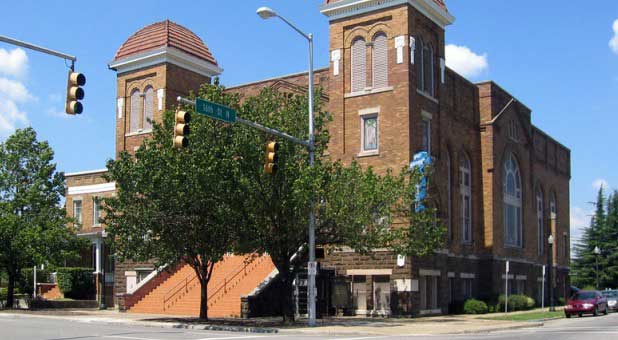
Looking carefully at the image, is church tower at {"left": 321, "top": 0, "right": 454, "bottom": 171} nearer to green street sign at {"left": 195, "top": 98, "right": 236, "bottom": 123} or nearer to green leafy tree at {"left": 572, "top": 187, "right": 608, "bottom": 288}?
green street sign at {"left": 195, "top": 98, "right": 236, "bottom": 123}

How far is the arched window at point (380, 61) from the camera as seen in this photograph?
123 ft

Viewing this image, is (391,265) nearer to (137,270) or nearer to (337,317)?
(337,317)

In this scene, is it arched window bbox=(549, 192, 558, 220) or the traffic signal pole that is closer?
the traffic signal pole

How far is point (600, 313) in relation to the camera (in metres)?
42.2

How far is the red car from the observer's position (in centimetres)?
3972

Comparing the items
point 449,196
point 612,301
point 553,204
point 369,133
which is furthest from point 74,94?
point 553,204

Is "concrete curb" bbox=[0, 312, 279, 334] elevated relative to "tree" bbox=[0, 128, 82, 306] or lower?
lower

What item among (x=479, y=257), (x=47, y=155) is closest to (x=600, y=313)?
(x=479, y=257)

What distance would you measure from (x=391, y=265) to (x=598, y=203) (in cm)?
6129

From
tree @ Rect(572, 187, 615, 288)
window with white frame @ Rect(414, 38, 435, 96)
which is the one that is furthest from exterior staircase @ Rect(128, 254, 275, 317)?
tree @ Rect(572, 187, 615, 288)

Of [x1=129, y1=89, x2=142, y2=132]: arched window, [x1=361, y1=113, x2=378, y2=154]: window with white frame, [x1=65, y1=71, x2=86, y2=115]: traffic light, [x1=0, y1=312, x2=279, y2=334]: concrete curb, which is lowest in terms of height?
[x1=0, y1=312, x2=279, y2=334]: concrete curb

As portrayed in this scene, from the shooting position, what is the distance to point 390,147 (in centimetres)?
3656

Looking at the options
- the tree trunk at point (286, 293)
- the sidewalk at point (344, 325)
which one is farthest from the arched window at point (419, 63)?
the tree trunk at point (286, 293)

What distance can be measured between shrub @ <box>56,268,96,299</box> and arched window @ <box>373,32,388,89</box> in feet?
73.9
